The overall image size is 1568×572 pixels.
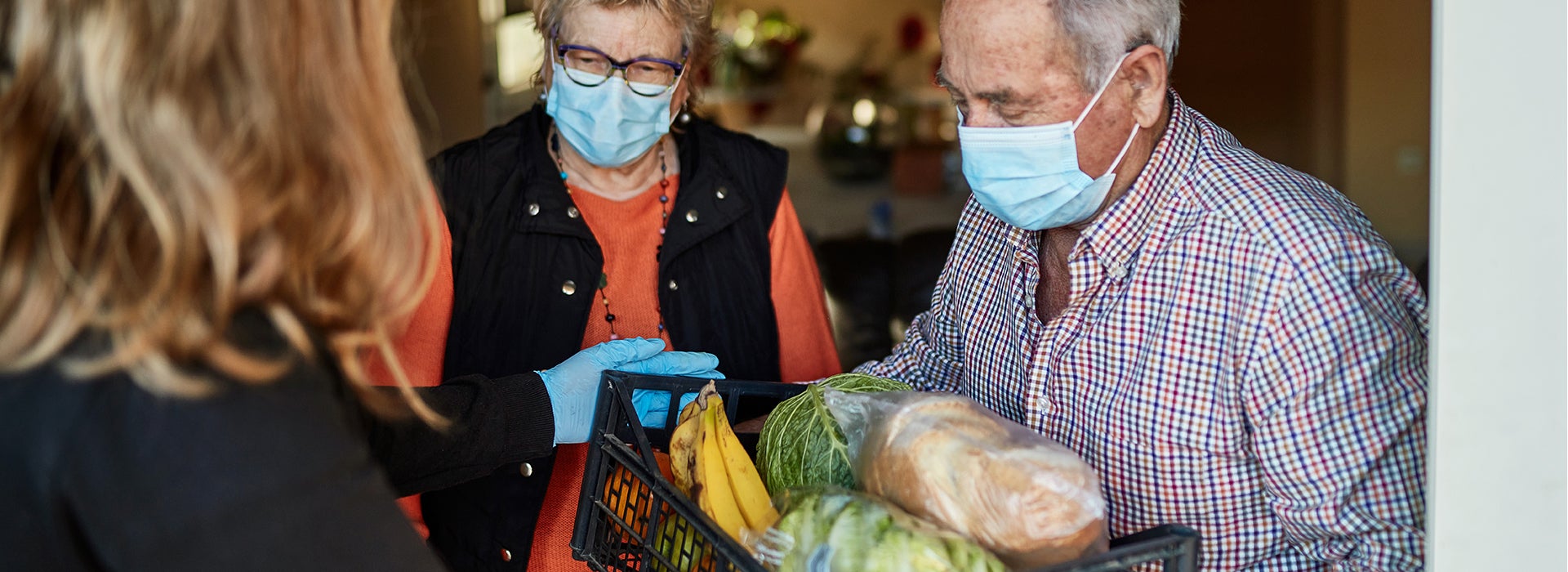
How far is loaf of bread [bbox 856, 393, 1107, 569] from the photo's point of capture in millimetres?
1037

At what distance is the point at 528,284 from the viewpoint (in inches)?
76.8

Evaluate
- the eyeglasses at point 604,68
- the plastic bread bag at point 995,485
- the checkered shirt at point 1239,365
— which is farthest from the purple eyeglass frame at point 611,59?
the plastic bread bag at point 995,485

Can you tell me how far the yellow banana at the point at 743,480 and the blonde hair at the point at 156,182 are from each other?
1.95 feet

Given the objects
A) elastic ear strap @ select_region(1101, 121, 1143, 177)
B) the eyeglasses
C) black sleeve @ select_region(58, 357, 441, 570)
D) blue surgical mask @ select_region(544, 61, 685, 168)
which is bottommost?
black sleeve @ select_region(58, 357, 441, 570)

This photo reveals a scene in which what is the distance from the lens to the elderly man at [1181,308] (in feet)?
3.99

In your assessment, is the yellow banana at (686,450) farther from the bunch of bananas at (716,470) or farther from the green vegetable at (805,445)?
the green vegetable at (805,445)

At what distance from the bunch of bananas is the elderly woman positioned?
21.0 inches

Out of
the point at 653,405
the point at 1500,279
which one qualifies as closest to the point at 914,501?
the point at 1500,279

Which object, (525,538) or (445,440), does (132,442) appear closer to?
(445,440)

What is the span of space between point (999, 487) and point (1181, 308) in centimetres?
42

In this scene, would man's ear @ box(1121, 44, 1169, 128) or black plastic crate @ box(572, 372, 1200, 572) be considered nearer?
black plastic crate @ box(572, 372, 1200, 572)

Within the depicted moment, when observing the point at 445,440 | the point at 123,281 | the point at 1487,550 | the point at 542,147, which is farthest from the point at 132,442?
the point at 542,147

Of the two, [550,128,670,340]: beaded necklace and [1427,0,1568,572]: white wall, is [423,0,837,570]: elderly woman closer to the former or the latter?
[550,128,670,340]: beaded necklace

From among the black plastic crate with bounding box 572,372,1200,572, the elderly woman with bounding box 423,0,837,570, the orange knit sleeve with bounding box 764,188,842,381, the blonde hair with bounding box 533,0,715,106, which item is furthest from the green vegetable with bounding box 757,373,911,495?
the blonde hair with bounding box 533,0,715,106
